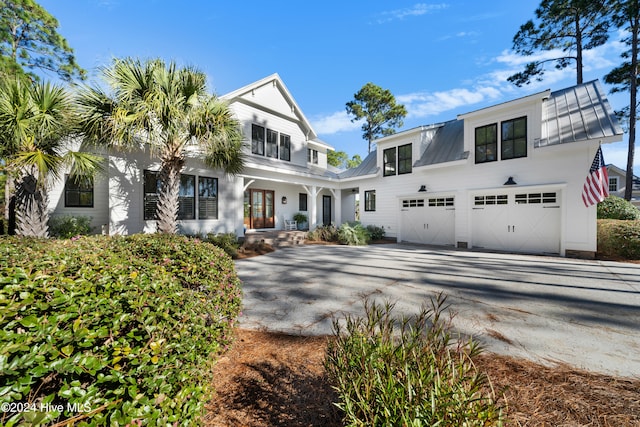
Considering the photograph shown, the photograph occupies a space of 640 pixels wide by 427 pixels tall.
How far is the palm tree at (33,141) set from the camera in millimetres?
5203

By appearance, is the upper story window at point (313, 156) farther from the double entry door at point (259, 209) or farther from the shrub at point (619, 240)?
the shrub at point (619, 240)

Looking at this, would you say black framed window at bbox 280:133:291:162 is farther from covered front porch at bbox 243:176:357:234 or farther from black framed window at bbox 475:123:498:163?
black framed window at bbox 475:123:498:163

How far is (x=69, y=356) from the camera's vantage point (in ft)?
3.45

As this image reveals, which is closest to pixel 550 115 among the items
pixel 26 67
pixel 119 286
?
pixel 119 286

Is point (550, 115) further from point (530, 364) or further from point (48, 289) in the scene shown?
point (48, 289)

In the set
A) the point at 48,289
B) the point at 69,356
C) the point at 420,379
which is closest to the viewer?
the point at 69,356

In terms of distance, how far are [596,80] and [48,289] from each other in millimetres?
16747

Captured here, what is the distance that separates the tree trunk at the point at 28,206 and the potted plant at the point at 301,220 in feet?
34.3

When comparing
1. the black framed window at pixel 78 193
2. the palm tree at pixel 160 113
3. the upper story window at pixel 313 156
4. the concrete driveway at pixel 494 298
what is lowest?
the concrete driveway at pixel 494 298

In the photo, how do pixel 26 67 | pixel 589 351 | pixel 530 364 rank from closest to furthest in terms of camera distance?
1. pixel 530 364
2. pixel 589 351
3. pixel 26 67

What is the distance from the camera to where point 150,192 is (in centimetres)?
909

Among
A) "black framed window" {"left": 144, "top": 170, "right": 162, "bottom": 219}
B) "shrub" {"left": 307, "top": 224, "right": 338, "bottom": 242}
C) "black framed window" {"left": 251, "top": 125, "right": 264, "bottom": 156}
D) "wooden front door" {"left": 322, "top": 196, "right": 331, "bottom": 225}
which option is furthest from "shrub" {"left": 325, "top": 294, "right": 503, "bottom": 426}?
"wooden front door" {"left": 322, "top": 196, "right": 331, "bottom": 225}

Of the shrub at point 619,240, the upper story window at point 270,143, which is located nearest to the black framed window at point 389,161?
the upper story window at point 270,143

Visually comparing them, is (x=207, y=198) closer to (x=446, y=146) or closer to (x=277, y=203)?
(x=277, y=203)
